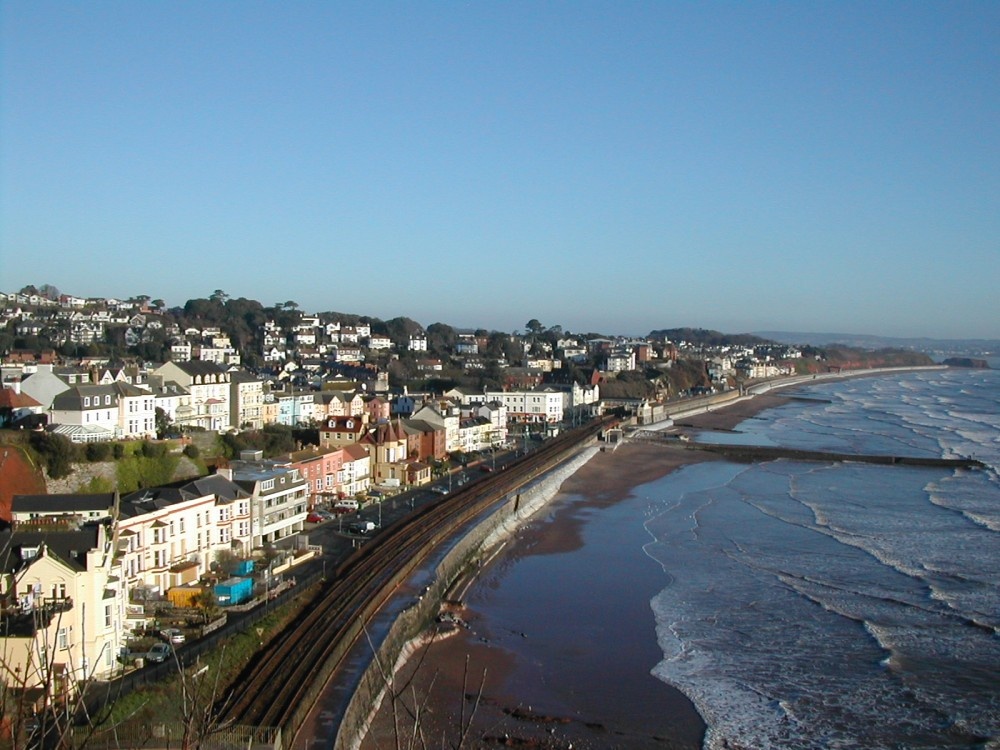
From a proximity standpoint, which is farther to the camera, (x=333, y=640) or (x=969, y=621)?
(x=969, y=621)

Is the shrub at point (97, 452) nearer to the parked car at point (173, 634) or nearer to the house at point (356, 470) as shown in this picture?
the house at point (356, 470)

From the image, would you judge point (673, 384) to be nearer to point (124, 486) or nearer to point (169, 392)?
point (169, 392)

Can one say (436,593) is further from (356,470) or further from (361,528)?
(356,470)

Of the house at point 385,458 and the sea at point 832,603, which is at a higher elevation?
the house at point 385,458

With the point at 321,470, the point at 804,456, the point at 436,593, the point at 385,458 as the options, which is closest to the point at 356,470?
the point at 321,470

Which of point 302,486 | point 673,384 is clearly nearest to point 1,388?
point 302,486

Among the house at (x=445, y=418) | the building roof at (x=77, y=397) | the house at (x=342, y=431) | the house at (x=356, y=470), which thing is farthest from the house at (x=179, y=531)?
the house at (x=445, y=418)

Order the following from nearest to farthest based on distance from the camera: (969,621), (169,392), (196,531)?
(969,621)
(196,531)
(169,392)
